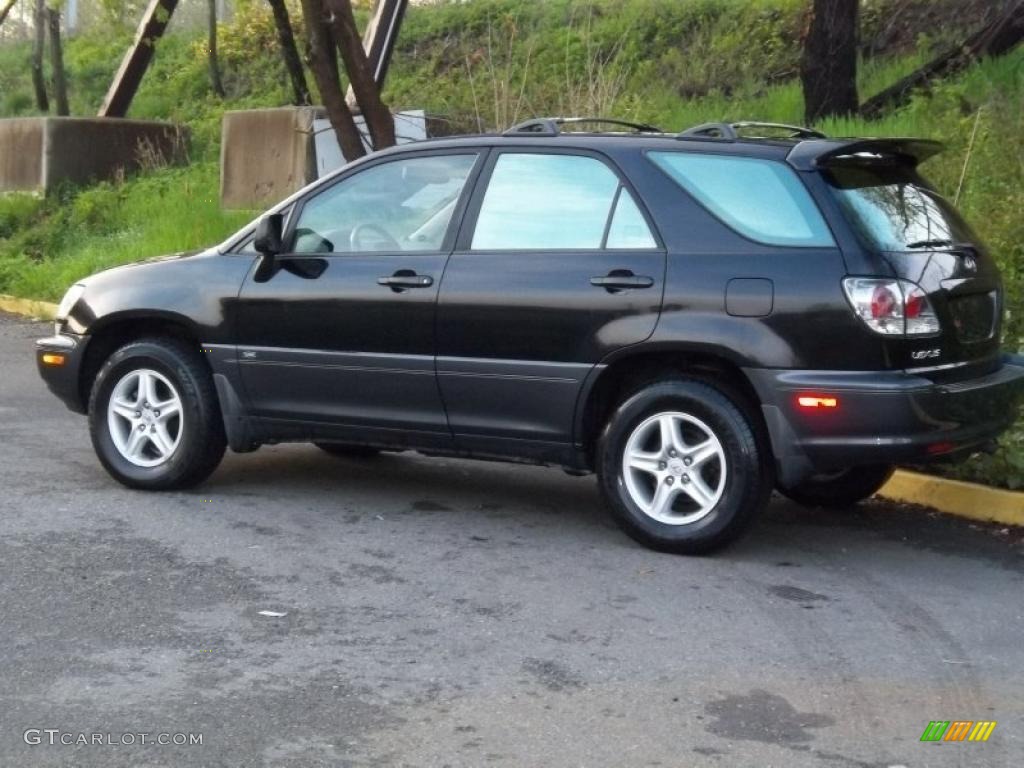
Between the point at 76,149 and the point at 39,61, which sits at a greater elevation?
the point at 39,61

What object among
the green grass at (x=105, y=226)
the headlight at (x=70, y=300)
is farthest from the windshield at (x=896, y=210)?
the green grass at (x=105, y=226)

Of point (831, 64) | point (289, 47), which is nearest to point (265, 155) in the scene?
point (289, 47)

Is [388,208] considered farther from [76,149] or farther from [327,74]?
[76,149]

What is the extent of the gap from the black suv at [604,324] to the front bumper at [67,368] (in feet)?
0.38

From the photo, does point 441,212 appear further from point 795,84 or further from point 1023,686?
point 795,84

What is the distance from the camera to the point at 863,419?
5992 mm

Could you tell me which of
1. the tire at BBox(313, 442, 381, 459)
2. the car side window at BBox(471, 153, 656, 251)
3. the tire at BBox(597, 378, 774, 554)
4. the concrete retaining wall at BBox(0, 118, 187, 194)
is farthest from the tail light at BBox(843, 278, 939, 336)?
the concrete retaining wall at BBox(0, 118, 187, 194)

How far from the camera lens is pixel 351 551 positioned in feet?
21.7

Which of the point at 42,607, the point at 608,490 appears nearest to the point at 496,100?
the point at 608,490

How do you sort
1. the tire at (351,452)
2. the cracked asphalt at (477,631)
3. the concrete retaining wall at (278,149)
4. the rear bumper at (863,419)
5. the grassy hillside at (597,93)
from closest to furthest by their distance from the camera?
the cracked asphalt at (477,631), the rear bumper at (863,419), the tire at (351,452), the grassy hillside at (597,93), the concrete retaining wall at (278,149)

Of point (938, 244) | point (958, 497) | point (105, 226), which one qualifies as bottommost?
point (958, 497)

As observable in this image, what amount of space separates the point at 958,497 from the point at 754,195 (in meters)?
2.08

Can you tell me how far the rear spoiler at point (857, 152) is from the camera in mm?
6348

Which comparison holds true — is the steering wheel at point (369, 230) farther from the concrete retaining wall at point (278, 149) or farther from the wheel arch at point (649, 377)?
the concrete retaining wall at point (278, 149)
